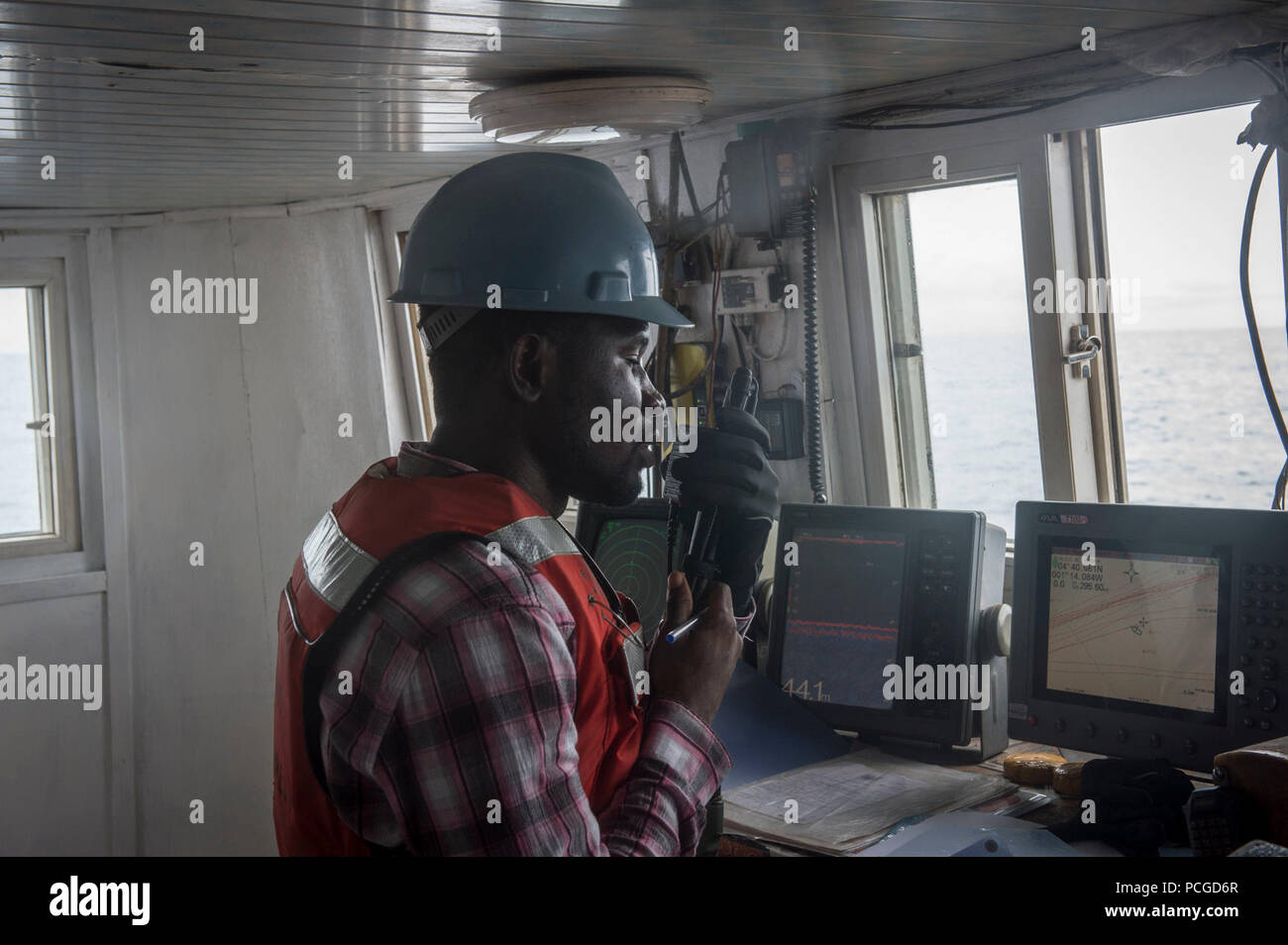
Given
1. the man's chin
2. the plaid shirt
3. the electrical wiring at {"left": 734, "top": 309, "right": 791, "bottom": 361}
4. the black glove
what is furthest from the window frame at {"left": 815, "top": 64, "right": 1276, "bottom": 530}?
the plaid shirt

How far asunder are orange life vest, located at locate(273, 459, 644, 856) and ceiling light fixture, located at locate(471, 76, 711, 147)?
1.24m

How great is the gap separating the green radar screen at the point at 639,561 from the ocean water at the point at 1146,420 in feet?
2.25

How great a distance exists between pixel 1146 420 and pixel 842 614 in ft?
2.49

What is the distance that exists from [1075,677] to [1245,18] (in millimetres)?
1132

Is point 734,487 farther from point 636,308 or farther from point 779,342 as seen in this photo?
point 779,342

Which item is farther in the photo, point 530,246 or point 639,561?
point 639,561

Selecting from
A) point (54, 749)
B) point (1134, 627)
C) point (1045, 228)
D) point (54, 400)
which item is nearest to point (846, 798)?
point (1134, 627)

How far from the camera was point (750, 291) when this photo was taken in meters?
A: 2.85

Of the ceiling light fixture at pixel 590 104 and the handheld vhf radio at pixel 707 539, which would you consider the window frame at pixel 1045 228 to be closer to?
the ceiling light fixture at pixel 590 104

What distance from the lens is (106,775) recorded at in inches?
162

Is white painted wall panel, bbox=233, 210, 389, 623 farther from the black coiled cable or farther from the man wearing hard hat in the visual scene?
the man wearing hard hat

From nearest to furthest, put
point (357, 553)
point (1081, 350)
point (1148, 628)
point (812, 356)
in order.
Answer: point (357, 553) → point (1148, 628) → point (1081, 350) → point (812, 356)

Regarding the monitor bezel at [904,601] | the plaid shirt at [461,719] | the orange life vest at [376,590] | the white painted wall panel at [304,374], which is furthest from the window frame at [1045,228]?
the white painted wall panel at [304,374]

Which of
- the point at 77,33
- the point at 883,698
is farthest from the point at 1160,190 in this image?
the point at 77,33
